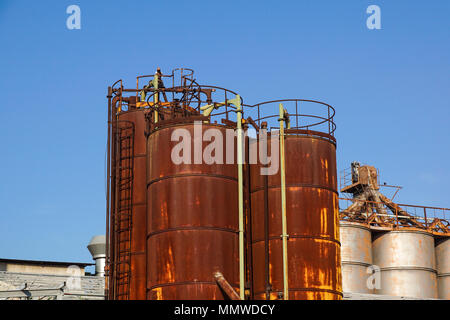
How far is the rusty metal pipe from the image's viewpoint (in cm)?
2167

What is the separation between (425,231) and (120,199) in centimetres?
2328

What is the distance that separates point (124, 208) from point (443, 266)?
25.3 metres

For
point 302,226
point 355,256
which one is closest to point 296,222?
point 302,226

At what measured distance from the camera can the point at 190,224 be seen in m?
22.7

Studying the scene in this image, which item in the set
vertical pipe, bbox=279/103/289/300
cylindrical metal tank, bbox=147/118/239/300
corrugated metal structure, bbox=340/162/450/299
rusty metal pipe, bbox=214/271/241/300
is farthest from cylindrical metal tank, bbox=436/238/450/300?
rusty metal pipe, bbox=214/271/241/300

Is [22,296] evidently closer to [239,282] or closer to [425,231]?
[239,282]

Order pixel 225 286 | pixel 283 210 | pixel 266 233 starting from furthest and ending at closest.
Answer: pixel 266 233, pixel 283 210, pixel 225 286

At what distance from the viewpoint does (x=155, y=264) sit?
23.0 meters

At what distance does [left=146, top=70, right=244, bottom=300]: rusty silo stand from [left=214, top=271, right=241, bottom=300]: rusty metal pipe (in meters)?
0.17

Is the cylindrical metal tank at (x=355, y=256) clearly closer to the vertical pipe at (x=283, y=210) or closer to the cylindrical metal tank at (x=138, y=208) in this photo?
the cylindrical metal tank at (x=138, y=208)

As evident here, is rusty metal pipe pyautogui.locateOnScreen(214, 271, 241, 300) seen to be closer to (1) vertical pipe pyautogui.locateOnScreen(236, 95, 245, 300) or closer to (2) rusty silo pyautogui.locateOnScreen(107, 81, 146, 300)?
(1) vertical pipe pyautogui.locateOnScreen(236, 95, 245, 300)

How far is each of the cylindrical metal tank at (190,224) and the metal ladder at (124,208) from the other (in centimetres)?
246

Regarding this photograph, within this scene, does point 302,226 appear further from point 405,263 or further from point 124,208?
point 405,263
